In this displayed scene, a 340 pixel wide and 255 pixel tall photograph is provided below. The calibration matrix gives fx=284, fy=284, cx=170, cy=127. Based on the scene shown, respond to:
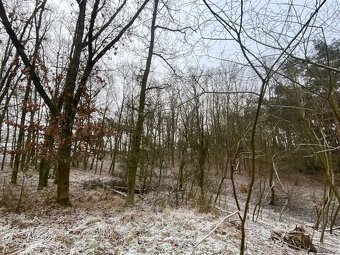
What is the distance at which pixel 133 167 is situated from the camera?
9.72m

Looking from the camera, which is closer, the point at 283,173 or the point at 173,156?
the point at 173,156

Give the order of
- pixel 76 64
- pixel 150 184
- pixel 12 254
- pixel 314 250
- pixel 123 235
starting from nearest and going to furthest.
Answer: pixel 12 254 → pixel 123 235 → pixel 314 250 → pixel 76 64 → pixel 150 184

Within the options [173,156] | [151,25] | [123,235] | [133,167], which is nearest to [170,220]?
[123,235]

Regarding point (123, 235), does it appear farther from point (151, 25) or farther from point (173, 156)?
point (173, 156)

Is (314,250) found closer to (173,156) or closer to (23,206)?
(23,206)

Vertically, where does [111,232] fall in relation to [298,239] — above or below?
above

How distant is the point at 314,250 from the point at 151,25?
8.22 meters

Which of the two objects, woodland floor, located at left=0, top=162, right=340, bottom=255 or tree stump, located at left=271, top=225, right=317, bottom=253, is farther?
tree stump, located at left=271, top=225, right=317, bottom=253

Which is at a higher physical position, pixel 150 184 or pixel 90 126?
pixel 90 126

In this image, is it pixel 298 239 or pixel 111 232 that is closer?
pixel 111 232

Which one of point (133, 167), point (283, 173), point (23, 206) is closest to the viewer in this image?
point (23, 206)

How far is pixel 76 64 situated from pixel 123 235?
200 inches

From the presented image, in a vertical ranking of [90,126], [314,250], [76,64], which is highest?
[76,64]

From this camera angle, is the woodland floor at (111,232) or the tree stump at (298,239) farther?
the tree stump at (298,239)
